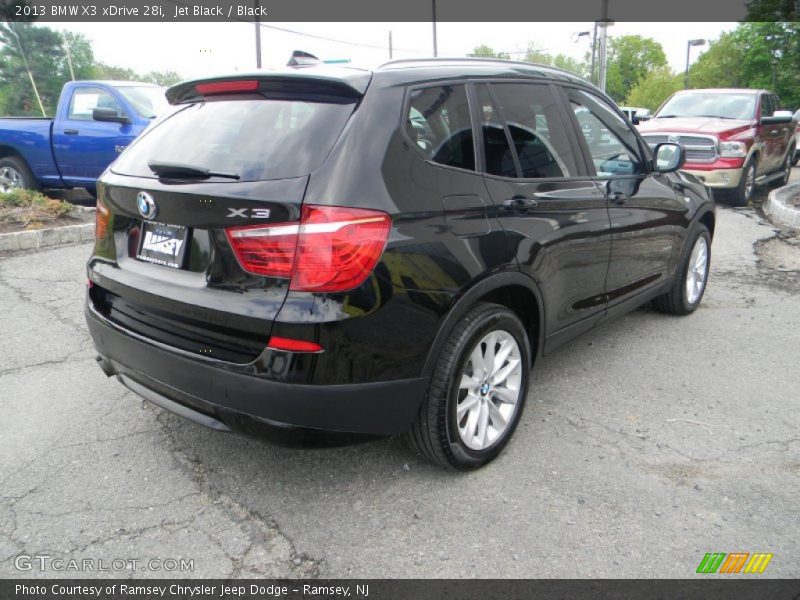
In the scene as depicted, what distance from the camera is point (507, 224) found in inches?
113

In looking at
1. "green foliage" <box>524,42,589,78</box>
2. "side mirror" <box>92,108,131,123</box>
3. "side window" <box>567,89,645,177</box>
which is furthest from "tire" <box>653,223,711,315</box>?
"green foliage" <box>524,42,589,78</box>

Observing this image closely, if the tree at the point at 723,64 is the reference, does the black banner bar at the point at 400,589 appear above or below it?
below

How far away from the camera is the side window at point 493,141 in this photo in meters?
2.90

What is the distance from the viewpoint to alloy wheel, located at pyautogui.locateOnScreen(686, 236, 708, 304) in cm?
503

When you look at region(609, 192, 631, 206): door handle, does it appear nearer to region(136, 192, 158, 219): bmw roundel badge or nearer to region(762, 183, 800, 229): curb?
region(136, 192, 158, 219): bmw roundel badge

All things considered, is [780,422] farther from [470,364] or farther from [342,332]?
[342,332]

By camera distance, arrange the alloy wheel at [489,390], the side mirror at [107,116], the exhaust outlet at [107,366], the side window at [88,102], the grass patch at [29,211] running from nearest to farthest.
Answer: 1. the alloy wheel at [489,390]
2. the exhaust outlet at [107,366]
3. the grass patch at [29,211]
4. the side mirror at [107,116]
5. the side window at [88,102]

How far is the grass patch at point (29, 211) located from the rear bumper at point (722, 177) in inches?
369

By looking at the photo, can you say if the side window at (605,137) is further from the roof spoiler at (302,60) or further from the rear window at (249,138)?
the rear window at (249,138)

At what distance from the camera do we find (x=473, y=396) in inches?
113

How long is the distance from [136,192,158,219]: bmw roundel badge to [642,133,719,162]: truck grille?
9.44 meters

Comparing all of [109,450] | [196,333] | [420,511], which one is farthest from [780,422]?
[109,450]

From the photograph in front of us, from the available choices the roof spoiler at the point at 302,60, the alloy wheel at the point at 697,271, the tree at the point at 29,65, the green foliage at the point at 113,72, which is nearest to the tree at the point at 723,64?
the alloy wheel at the point at 697,271

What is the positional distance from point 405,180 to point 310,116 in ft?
1.48
